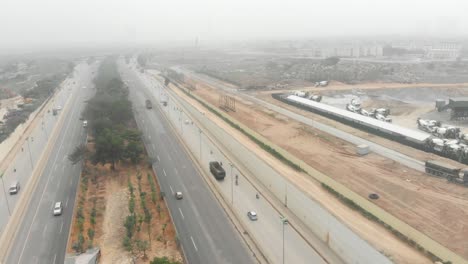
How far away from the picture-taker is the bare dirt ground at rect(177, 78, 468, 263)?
23734 mm

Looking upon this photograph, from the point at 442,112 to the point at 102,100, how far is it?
1861 inches

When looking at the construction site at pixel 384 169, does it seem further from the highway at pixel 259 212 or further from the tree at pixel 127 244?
the tree at pixel 127 244

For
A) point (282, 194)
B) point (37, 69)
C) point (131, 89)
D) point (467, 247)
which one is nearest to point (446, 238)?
point (467, 247)

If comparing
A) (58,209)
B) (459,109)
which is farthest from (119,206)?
(459,109)

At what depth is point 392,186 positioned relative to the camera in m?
29.8

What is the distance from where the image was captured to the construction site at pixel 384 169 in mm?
24109

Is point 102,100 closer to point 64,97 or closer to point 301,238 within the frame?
point 64,97

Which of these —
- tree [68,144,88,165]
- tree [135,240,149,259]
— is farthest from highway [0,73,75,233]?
tree [135,240,149,259]

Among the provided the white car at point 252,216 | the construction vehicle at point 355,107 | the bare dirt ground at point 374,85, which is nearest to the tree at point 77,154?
the white car at point 252,216

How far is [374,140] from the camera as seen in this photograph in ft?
134

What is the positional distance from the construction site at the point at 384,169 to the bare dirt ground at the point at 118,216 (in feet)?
38.9

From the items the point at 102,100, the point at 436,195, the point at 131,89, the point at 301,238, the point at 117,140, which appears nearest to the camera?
the point at 301,238

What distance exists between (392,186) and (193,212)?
1519 centimetres

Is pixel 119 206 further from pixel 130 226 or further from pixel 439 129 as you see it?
pixel 439 129
